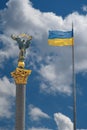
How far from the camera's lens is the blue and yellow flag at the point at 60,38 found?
61000mm

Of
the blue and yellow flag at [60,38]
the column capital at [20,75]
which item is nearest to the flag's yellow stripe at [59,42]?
the blue and yellow flag at [60,38]

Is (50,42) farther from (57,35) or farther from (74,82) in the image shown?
(74,82)

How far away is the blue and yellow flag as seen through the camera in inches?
2402

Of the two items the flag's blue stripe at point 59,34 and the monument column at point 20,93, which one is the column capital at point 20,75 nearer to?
the monument column at point 20,93

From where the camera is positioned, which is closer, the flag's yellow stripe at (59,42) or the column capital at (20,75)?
the flag's yellow stripe at (59,42)

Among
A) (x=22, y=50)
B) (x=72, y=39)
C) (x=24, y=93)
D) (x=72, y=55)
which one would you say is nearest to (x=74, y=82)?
(x=72, y=55)

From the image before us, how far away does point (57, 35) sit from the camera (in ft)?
201

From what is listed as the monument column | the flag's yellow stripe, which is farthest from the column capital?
the flag's yellow stripe

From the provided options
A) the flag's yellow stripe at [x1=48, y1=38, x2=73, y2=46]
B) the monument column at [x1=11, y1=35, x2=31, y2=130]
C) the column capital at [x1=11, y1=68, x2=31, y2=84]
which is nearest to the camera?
the flag's yellow stripe at [x1=48, y1=38, x2=73, y2=46]

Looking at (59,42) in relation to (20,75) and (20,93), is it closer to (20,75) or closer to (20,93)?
(20,75)

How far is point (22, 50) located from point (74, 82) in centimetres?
2032

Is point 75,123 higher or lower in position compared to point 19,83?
lower

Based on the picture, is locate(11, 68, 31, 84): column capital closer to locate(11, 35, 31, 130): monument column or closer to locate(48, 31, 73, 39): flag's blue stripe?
locate(11, 35, 31, 130): monument column

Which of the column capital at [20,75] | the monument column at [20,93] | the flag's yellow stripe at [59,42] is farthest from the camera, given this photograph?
the column capital at [20,75]
